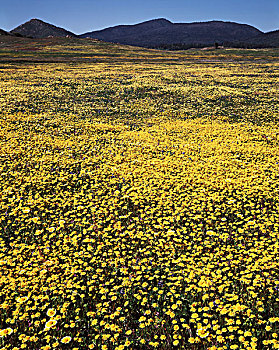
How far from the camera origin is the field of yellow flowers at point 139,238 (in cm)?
453

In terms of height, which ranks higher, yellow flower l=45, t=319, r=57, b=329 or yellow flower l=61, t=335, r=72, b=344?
yellow flower l=45, t=319, r=57, b=329

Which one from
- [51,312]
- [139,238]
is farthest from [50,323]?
[139,238]

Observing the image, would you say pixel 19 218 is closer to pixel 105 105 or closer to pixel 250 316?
pixel 250 316

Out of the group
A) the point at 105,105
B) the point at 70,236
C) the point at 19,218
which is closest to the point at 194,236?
the point at 70,236

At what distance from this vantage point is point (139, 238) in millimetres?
6836

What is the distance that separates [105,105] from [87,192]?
1560 cm

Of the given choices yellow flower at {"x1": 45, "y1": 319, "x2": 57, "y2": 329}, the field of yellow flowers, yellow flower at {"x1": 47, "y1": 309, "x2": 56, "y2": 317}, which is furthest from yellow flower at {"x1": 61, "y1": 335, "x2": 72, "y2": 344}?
yellow flower at {"x1": 47, "y1": 309, "x2": 56, "y2": 317}

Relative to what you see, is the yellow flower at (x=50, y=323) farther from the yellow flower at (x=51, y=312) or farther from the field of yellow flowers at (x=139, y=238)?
the yellow flower at (x=51, y=312)

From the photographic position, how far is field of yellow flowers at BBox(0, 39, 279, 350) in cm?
453

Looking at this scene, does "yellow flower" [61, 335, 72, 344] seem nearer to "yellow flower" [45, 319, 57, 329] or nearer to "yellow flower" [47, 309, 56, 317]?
"yellow flower" [45, 319, 57, 329]

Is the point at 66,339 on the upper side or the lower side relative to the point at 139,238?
lower

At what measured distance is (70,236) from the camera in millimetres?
6891

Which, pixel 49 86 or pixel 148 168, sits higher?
pixel 49 86

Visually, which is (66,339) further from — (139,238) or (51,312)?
(139,238)
